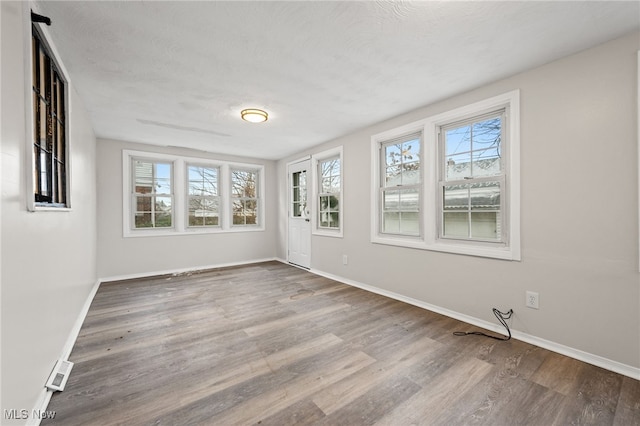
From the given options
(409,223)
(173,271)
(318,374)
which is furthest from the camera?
(173,271)

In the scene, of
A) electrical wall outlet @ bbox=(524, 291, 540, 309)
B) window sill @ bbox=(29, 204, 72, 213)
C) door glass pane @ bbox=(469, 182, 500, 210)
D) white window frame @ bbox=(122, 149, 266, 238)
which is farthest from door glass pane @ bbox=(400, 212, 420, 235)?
white window frame @ bbox=(122, 149, 266, 238)

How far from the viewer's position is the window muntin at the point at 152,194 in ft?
15.7

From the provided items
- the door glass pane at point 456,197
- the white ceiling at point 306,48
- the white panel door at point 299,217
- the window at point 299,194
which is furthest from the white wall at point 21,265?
the window at point 299,194

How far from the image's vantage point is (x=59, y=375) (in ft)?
5.77

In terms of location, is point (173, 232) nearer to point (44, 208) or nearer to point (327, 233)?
point (327, 233)

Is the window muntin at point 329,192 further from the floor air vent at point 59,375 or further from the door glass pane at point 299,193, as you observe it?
the floor air vent at point 59,375

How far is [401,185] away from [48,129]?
3.40 m

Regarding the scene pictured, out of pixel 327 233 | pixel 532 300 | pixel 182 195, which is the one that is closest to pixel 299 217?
pixel 327 233

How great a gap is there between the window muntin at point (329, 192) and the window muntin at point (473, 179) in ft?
5.85

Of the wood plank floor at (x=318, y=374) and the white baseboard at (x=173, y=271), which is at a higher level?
the white baseboard at (x=173, y=271)

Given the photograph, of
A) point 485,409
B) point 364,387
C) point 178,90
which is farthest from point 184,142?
point 485,409

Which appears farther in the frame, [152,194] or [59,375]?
[152,194]

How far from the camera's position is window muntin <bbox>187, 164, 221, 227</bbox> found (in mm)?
5279

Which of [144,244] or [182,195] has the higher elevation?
[182,195]
